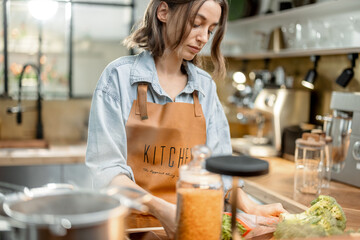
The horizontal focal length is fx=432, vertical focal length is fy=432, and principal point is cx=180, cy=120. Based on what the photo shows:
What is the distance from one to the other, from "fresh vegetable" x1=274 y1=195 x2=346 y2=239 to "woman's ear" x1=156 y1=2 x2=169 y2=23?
78 cm

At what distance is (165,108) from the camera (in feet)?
5.04

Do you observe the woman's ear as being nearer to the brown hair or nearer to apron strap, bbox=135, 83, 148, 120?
the brown hair

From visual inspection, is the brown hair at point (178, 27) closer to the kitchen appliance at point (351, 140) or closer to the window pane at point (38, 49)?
the kitchen appliance at point (351, 140)

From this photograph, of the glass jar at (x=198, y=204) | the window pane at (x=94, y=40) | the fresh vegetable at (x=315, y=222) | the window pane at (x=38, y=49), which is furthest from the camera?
the window pane at (x=94, y=40)

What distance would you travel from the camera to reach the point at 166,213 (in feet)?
3.49

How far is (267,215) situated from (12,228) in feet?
2.96

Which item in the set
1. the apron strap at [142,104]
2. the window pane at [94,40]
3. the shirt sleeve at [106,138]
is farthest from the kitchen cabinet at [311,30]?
the shirt sleeve at [106,138]

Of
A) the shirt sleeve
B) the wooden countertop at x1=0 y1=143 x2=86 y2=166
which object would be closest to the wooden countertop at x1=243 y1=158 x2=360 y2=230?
the shirt sleeve

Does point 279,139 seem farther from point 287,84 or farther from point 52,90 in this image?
point 52,90

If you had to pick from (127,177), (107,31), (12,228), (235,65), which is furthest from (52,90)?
(12,228)

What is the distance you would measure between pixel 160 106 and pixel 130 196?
732mm

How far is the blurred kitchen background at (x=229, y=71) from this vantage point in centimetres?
285

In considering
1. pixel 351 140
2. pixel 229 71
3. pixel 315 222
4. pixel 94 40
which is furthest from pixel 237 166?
pixel 94 40

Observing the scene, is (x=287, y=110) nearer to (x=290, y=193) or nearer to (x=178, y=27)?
(x=290, y=193)
